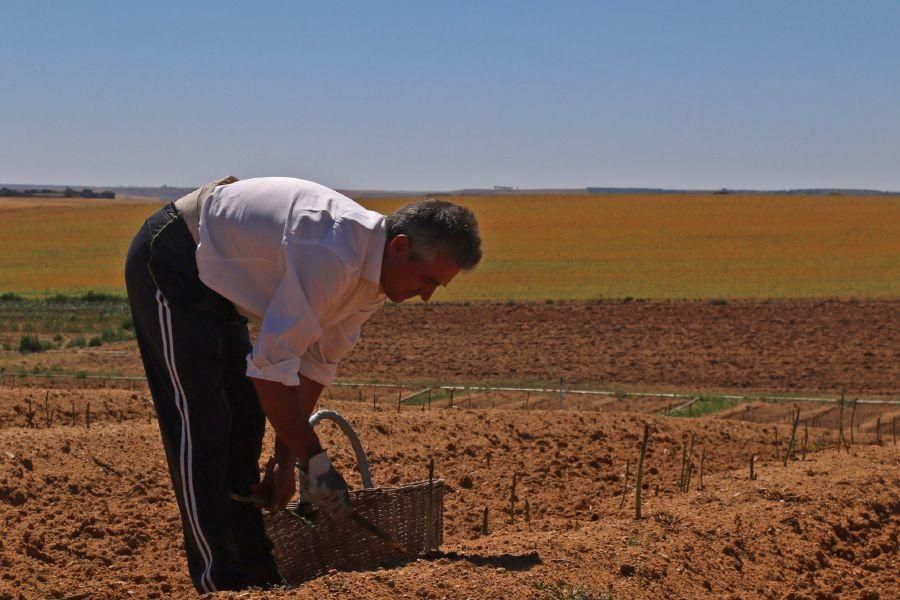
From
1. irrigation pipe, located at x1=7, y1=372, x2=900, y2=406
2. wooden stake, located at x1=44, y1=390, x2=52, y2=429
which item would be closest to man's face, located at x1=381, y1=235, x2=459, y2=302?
wooden stake, located at x1=44, y1=390, x2=52, y2=429

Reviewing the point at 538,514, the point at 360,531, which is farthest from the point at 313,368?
the point at 538,514

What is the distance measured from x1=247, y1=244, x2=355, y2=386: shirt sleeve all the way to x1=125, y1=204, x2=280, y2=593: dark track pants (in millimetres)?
398

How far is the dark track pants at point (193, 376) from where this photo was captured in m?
4.15

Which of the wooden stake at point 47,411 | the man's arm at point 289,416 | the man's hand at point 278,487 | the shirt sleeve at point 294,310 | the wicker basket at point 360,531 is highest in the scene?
the shirt sleeve at point 294,310

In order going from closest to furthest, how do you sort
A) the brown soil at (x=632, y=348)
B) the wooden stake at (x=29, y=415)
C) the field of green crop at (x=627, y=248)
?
the wooden stake at (x=29, y=415)
the brown soil at (x=632, y=348)
the field of green crop at (x=627, y=248)

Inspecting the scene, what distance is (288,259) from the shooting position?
381 centimetres

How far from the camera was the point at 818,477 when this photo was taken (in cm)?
727

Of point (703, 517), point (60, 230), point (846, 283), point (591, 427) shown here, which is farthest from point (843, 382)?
point (60, 230)

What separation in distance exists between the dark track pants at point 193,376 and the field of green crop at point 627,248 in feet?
30.8

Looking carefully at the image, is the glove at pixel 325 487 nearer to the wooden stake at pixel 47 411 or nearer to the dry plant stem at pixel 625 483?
the dry plant stem at pixel 625 483

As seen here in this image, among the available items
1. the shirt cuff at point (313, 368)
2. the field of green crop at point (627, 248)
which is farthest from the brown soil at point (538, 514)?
the field of green crop at point (627, 248)

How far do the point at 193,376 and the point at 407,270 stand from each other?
0.81 metres

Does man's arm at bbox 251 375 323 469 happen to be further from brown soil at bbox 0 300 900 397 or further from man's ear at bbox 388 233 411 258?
brown soil at bbox 0 300 900 397

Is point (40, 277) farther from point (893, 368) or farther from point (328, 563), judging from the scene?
point (328, 563)
